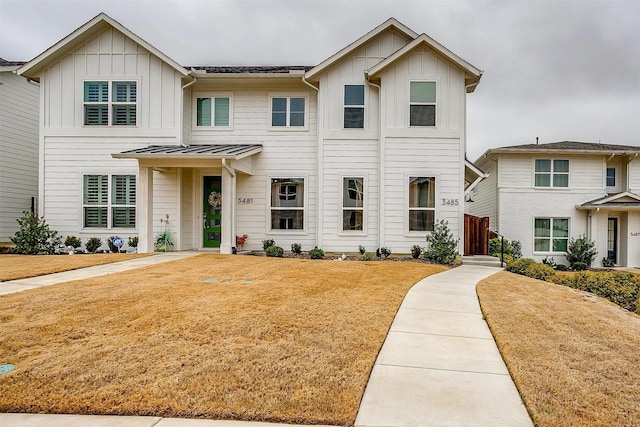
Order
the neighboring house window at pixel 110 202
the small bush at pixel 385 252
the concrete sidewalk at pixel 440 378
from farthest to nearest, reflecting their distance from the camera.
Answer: the neighboring house window at pixel 110 202
the small bush at pixel 385 252
the concrete sidewalk at pixel 440 378

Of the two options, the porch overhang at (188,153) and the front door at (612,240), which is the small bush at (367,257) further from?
the front door at (612,240)

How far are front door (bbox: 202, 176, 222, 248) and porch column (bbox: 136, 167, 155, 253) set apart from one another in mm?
2139

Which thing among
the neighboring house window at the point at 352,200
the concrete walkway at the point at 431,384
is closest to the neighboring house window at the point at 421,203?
the neighboring house window at the point at 352,200

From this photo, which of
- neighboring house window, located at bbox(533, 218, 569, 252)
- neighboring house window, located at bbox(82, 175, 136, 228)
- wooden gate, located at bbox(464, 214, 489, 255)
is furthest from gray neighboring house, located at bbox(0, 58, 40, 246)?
neighboring house window, located at bbox(533, 218, 569, 252)

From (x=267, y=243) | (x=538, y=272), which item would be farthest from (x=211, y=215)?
(x=538, y=272)

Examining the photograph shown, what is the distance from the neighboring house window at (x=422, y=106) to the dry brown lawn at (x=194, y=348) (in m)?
8.06

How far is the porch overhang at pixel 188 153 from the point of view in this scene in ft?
41.2

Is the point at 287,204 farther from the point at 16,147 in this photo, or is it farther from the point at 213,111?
the point at 16,147

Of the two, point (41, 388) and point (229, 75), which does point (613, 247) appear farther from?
point (41, 388)

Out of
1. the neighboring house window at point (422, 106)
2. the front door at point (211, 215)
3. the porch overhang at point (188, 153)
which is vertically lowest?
the front door at point (211, 215)

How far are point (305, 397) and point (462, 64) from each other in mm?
13173

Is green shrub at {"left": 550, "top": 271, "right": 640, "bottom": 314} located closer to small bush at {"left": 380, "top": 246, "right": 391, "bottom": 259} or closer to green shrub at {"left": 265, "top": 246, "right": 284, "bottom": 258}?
small bush at {"left": 380, "top": 246, "right": 391, "bottom": 259}

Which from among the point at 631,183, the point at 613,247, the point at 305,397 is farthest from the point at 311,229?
the point at 631,183

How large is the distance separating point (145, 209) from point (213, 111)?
467 cm
